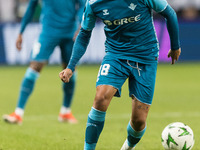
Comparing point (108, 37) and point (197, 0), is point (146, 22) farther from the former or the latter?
point (197, 0)

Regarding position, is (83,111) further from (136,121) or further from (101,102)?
(101,102)

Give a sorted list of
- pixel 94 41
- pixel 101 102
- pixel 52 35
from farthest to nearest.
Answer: pixel 94 41 < pixel 52 35 < pixel 101 102

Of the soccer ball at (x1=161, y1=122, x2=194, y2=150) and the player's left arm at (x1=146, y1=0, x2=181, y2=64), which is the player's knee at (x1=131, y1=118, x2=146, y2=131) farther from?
the player's left arm at (x1=146, y1=0, x2=181, y2=64)

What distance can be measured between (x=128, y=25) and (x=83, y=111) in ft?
14.2

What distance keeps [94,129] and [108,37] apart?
3.37 ft

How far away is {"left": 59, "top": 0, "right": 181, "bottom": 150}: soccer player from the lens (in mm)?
5086

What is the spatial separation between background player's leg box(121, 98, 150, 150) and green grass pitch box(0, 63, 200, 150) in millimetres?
461

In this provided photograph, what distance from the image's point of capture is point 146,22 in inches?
210

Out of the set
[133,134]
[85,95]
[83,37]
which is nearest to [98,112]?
[133,134]

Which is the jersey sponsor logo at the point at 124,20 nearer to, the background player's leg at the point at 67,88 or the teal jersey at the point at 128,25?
the teal jersey at the point at 128,25

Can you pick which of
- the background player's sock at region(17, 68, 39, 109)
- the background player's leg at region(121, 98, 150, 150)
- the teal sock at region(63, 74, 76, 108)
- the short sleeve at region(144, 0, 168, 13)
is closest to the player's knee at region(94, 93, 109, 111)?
the background player's leg at region(121, 98, 150, 150)

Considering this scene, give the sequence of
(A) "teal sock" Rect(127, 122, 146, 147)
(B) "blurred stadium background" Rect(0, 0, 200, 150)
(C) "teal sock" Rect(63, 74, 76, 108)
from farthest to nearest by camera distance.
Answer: (C) "teal sock" Rect(63, 74, 76, 108) < (B) "blurred stadium background" Rect(0, 0, 200, 150) < (A) "teal sock" Rect(127, 122, 146, 147)

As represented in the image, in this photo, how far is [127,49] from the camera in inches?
208

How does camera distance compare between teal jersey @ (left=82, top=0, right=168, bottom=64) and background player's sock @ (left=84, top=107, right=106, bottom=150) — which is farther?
teal jersey @ (left=82, top=0, right=168, bottom=64)
